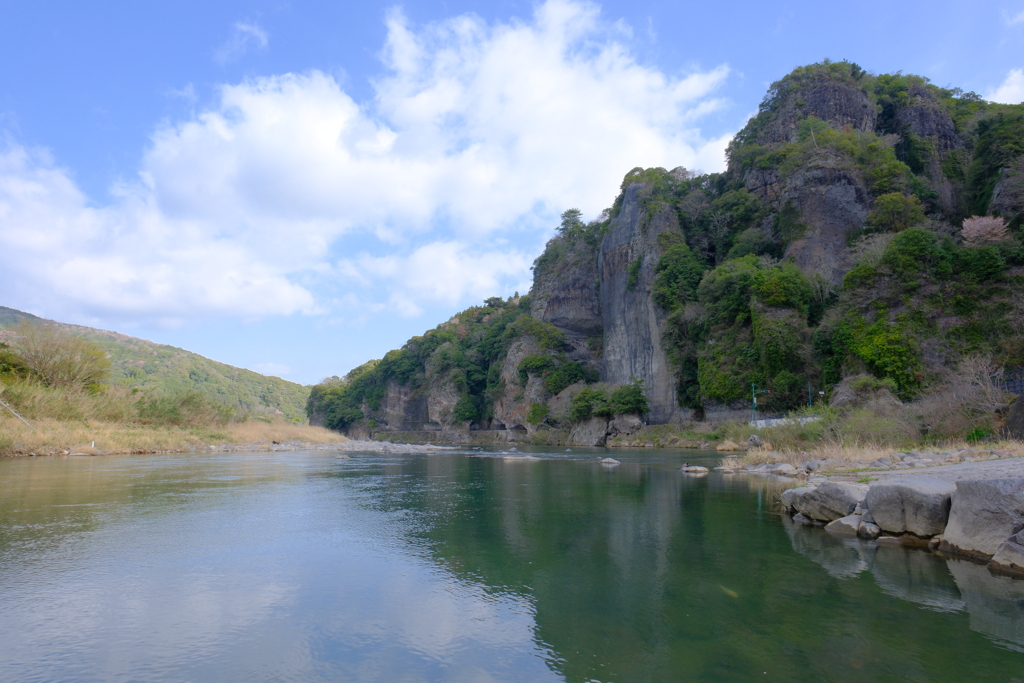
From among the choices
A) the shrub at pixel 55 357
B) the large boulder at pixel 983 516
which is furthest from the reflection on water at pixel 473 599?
the shrub at pixel 55 357

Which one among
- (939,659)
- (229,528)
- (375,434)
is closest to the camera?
(939,659)

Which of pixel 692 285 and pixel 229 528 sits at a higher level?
pixel 692 285

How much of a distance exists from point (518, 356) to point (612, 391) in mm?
22355

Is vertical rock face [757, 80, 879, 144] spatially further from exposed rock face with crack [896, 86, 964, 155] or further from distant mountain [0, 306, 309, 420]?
distant mountain [0, 306, 309, 420]

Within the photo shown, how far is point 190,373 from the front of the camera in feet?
418

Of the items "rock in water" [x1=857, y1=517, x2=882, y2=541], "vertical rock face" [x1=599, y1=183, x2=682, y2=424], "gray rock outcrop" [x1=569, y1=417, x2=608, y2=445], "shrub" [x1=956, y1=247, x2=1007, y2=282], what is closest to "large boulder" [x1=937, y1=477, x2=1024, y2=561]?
"rock in water" [x1=857, y1=517, x2=882, y2=541]

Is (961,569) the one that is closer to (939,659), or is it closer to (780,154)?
(939,659)

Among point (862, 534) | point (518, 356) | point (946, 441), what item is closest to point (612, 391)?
point (518, 356)

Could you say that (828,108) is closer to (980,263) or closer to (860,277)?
(860,277)

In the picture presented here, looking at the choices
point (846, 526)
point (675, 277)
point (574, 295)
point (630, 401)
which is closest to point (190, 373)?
point (574, 295)

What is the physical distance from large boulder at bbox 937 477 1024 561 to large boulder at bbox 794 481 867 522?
6.31 feet

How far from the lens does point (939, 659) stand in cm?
452

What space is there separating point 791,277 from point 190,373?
12784cm

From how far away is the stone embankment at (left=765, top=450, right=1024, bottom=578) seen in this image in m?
6.70
